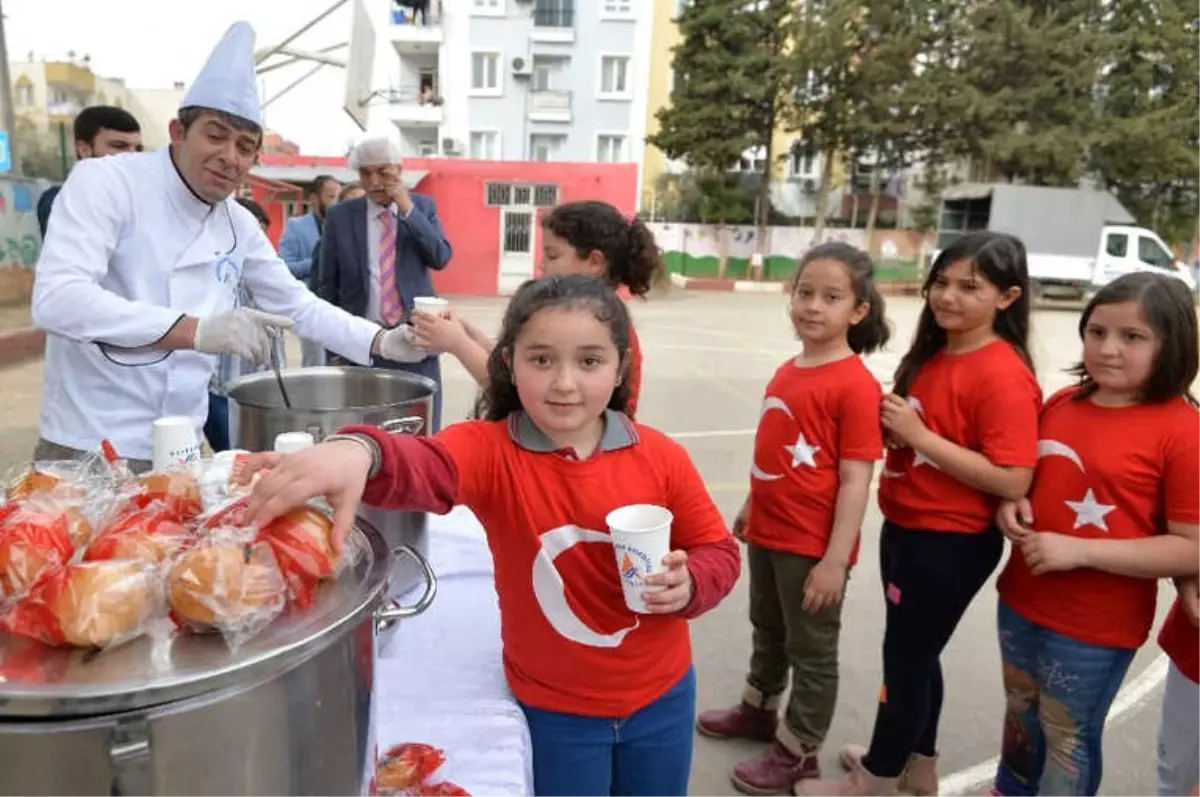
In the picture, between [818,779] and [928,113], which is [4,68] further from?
[928,113]

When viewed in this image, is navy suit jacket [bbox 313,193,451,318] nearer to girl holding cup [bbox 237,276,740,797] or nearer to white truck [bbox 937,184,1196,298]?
girl holding cup [bbox 237,276,740,797]

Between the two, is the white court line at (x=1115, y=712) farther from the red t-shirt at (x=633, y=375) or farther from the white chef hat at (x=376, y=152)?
the white chef hat at (x=376, y=152)

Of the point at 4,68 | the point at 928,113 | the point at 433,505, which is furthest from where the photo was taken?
the point at 928,113

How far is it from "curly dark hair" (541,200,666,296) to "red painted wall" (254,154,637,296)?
16647 millimetres

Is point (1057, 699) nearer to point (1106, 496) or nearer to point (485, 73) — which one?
point (1106, 496)

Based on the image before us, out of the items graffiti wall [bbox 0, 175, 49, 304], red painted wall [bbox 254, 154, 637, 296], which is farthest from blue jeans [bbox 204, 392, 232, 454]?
red painted wall [bbox 254, 154, 637, 296]

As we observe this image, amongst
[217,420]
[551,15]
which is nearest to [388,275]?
[217,420]

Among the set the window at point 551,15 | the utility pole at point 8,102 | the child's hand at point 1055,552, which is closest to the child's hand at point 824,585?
the child's hand at point 1055,552

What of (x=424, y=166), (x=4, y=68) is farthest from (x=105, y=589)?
(x=424, y=166)

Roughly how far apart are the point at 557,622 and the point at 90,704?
2.48 feet

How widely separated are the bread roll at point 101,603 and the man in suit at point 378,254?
3001mm

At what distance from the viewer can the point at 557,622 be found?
4.27ft

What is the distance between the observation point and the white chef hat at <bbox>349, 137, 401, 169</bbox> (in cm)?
355

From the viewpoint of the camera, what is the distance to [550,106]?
27.6 meters
